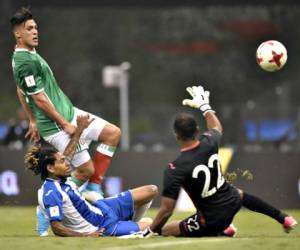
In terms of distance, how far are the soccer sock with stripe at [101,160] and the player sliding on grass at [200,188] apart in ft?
4.78

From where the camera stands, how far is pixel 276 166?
18.7m

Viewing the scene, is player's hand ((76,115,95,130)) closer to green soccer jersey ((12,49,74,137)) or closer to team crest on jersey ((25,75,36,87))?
green soccer jersey ((12,49,74,137))

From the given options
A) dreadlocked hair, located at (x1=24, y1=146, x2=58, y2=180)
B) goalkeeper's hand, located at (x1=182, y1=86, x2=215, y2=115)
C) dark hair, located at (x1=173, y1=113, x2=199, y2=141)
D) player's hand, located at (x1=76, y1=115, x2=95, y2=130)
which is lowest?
dreadlocked hair, located at (x1=24, y1=146, x2=58, y2=180)

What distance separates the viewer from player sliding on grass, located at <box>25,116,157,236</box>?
10898 millimetres

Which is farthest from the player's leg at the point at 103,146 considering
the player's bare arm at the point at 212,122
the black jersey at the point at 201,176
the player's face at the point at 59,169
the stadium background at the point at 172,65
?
the stadium background at the point at 172,65

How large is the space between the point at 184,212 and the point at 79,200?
723 cm

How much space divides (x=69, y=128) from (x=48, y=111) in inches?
11.7

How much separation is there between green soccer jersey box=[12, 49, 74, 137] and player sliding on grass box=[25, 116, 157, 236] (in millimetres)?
547

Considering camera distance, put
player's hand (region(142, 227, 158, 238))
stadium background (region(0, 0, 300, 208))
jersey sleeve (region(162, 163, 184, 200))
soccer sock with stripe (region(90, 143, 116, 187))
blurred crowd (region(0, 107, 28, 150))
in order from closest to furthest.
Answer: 1. jersey sleeve (region(162, 163, 184, 200))
2. player's hand (region(142, 227, 158, 238))
3. soccer sock with stripe (region(90, 143, 116, 187))
4. blurred crowd (region(0, 107, 28, 150))
5. stadium background (region(0, 0, 300, 208))

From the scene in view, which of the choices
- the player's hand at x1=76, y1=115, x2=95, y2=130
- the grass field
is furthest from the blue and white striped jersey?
the player's hand at x1=76, y1=115, x2=95, y2=130

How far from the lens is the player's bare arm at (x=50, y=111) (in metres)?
11.6

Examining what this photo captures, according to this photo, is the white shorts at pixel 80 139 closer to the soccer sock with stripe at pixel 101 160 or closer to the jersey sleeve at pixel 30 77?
the soccer sock with stripe at pixel 101 160

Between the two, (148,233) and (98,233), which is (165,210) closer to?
(148,233)

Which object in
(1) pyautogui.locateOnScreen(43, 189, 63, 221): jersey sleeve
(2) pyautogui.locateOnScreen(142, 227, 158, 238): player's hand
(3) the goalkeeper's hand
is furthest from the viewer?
(3) the goalkeeper's hand
